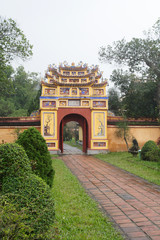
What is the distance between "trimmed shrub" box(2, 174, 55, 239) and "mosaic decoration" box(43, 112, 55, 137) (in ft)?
38.6

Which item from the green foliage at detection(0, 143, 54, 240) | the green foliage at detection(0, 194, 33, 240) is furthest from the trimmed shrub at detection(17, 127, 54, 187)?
the green foliage at detection(0, 194, 33, 240)

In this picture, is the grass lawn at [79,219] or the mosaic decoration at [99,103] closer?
the grass lawn at [79,219]

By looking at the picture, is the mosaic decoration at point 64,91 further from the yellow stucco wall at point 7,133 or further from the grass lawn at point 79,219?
the grass lawn at point 79,219

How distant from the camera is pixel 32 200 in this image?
2.40 metres

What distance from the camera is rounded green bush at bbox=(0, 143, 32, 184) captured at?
2635 mm

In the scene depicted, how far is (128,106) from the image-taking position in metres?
16.9

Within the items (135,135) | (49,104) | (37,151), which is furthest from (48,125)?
(37,151)

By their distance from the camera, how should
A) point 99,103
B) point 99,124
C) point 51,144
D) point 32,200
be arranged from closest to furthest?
point 32,200 → point 51,144 → point 99,124 → point 99,103

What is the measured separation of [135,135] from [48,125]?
21.6 feet

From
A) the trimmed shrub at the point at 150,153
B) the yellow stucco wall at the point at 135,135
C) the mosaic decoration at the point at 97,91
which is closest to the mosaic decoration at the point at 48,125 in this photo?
the mosaic decoration at the point at 97,91

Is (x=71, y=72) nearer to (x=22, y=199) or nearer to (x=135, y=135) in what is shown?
(x=135, y=135)

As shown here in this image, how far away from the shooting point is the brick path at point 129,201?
3238 millimetres

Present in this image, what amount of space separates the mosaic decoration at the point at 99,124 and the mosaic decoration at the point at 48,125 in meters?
3.01

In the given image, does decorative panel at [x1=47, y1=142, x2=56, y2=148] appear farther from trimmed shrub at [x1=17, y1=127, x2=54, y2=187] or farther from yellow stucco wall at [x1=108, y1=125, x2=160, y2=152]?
trimmed shrub at [x1=17, y1=127, x2=54, y2=187]
